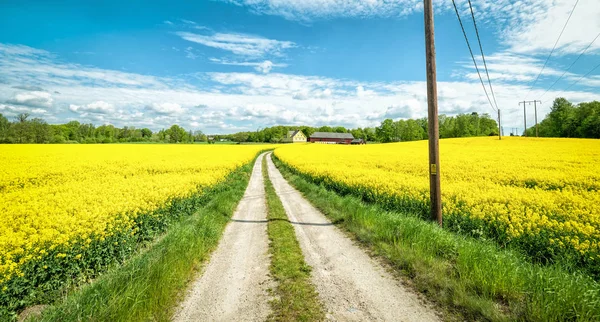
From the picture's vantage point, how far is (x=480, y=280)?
461cm

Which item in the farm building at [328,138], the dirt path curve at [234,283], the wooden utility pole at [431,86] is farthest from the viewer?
the farm building at [328,138]

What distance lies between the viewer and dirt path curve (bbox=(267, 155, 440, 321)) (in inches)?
165

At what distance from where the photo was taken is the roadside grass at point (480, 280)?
146 inches

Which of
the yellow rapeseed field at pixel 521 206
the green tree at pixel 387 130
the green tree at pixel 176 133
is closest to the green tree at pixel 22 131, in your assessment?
the green tree at pixel 176 133

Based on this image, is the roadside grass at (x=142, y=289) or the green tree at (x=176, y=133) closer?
the roadside grass at (x=142, y=289)

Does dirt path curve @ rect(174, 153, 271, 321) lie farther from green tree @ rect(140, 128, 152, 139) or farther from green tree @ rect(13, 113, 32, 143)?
green tree @ rect(140, 128, 152, 139)

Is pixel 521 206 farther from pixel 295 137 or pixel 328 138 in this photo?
pixel 295 137

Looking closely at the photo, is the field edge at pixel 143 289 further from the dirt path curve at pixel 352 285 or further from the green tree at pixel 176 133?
the green tree at pixel 176 133

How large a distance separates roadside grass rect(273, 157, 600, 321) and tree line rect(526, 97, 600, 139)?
286 ft

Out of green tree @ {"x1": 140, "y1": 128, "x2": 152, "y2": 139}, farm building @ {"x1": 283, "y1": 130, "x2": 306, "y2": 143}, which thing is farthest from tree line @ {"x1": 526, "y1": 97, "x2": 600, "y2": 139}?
green tree @ {"x1": 140, "y1": 128, "x2": 152, "y2": 139}

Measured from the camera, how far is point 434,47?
25.2ft

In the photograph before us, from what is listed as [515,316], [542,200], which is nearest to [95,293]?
[515,316]

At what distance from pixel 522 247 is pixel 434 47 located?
600 cm

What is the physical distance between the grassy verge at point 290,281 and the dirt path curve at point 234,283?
0.21 m
